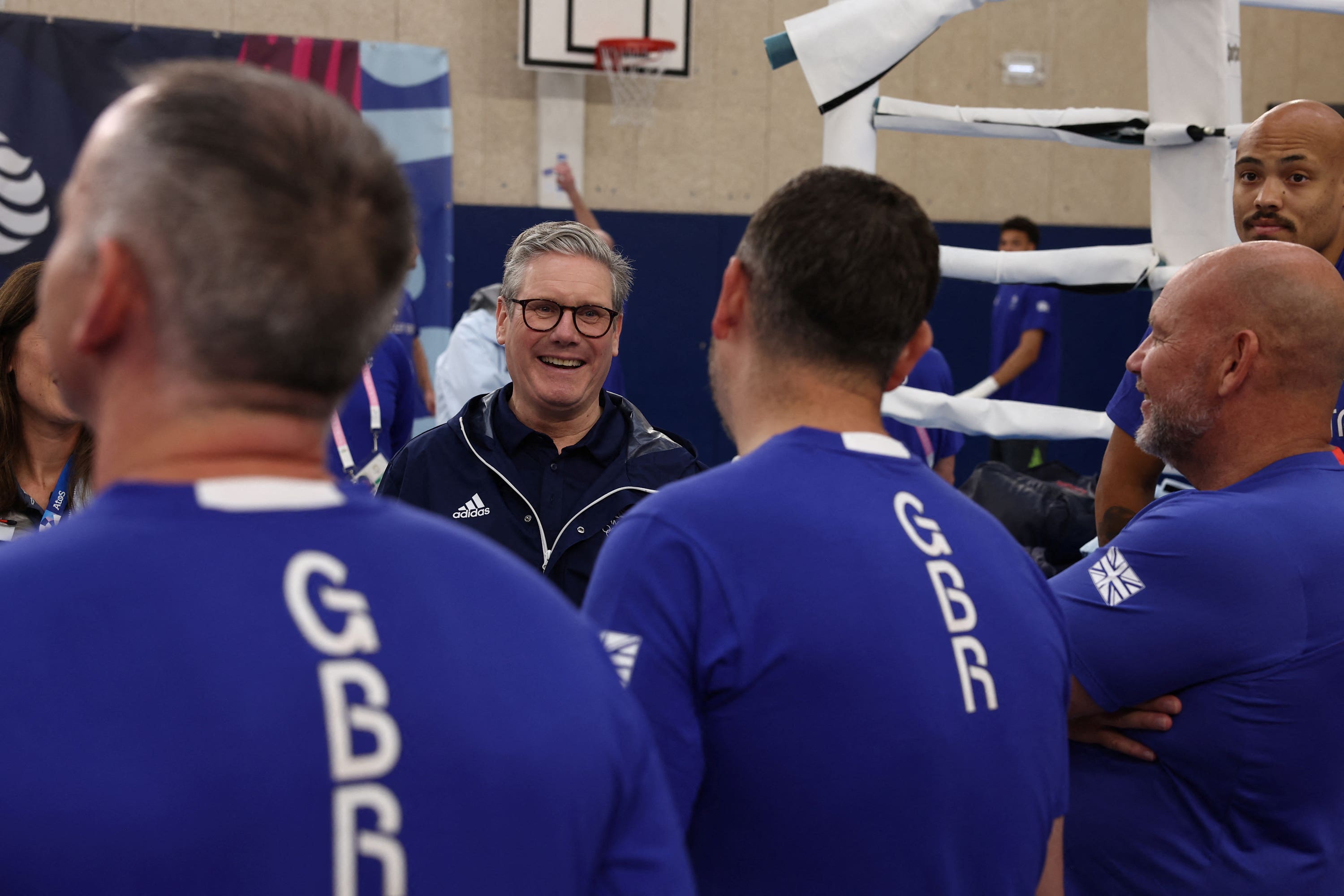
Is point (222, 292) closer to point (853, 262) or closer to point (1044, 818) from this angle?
point (853, 262)

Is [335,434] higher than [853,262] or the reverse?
the reverse

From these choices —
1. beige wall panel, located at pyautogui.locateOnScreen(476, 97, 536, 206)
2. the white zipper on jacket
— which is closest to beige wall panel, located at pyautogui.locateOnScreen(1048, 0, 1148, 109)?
beige wall panel, located at pyautogui.locateOnScreen(476, 97, 536, 206)

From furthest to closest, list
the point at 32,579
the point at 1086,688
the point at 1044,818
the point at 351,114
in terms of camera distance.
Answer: the point at 1086,688
the point at 1044,818
the point at 351,114
the point at 32,579

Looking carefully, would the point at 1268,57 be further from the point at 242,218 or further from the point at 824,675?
the point at 242,218

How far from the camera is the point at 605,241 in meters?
2.65

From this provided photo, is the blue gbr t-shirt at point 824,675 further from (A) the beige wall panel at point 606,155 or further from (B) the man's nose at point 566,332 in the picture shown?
(A) the beige wall panel at point 606,155

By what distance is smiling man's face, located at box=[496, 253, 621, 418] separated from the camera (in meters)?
2.42

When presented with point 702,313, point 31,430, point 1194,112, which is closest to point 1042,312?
point 702,313

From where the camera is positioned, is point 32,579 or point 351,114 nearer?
point 32,579

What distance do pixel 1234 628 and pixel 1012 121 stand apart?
1510 mm

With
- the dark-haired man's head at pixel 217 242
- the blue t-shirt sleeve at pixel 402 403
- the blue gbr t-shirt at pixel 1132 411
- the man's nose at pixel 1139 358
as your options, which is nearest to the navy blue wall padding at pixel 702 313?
the blue t-shirt sleeve at pixel 402 403

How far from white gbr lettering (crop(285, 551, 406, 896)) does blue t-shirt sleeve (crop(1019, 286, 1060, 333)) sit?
22.5 feet

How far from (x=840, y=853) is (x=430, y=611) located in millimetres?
584

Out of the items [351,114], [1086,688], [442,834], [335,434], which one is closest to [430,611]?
[442,834]
